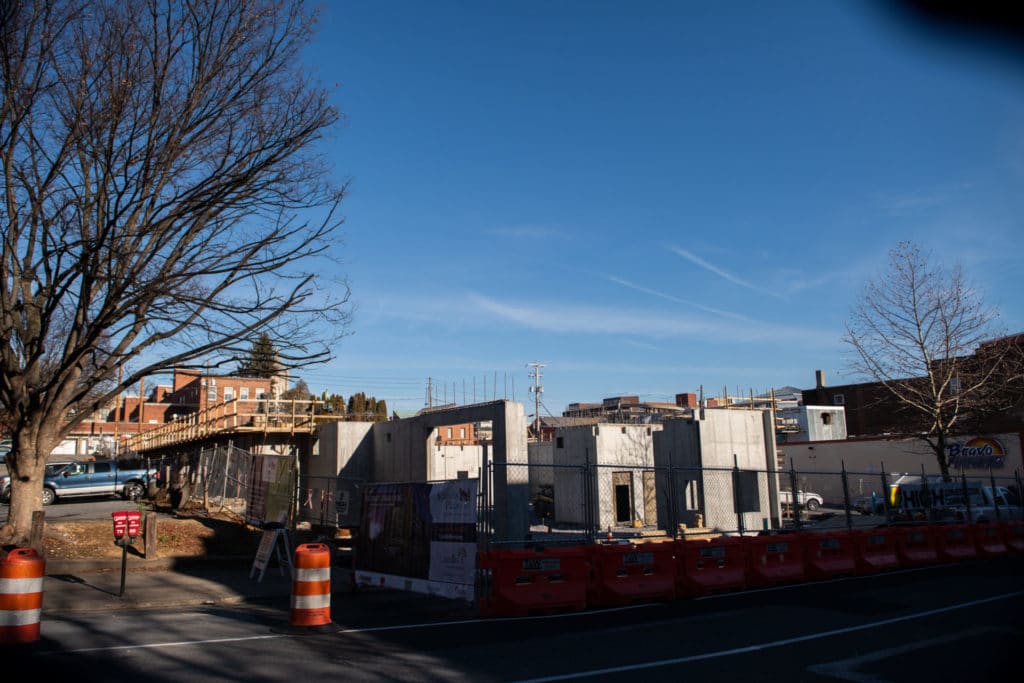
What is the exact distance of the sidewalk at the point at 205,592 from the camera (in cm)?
1159

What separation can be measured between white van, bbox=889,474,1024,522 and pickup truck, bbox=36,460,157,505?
27982 millimetres

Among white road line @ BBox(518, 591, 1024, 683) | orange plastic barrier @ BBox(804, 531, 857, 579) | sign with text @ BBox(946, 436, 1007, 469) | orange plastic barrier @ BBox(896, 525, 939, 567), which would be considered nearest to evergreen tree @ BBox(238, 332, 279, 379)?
white road line @ BBox(518, 591, 1024, 683)

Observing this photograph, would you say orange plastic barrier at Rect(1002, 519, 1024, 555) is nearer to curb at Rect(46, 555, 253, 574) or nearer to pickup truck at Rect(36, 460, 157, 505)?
curb at Rect(46, 555, 253, 574)

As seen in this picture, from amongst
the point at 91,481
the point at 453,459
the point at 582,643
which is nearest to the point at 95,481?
the point at 91,481

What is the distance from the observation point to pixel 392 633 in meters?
9.88

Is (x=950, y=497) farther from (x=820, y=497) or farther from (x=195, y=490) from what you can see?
(x=195, y=490)

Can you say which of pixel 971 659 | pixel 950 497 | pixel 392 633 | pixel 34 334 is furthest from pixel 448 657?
pixel 950 497

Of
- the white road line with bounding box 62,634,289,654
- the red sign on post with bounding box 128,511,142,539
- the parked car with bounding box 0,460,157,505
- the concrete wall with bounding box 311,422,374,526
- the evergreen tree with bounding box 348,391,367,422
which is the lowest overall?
the white road line with bounding box 62,634,289,654

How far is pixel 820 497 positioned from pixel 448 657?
42647mm

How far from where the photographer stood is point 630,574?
41.9ft

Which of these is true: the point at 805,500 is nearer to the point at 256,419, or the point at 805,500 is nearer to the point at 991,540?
the point at 991,540

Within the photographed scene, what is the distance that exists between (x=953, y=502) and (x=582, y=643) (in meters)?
24.9

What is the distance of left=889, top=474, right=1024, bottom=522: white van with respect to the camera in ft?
79.9

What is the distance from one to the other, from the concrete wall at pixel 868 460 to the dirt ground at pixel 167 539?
29820 mm
